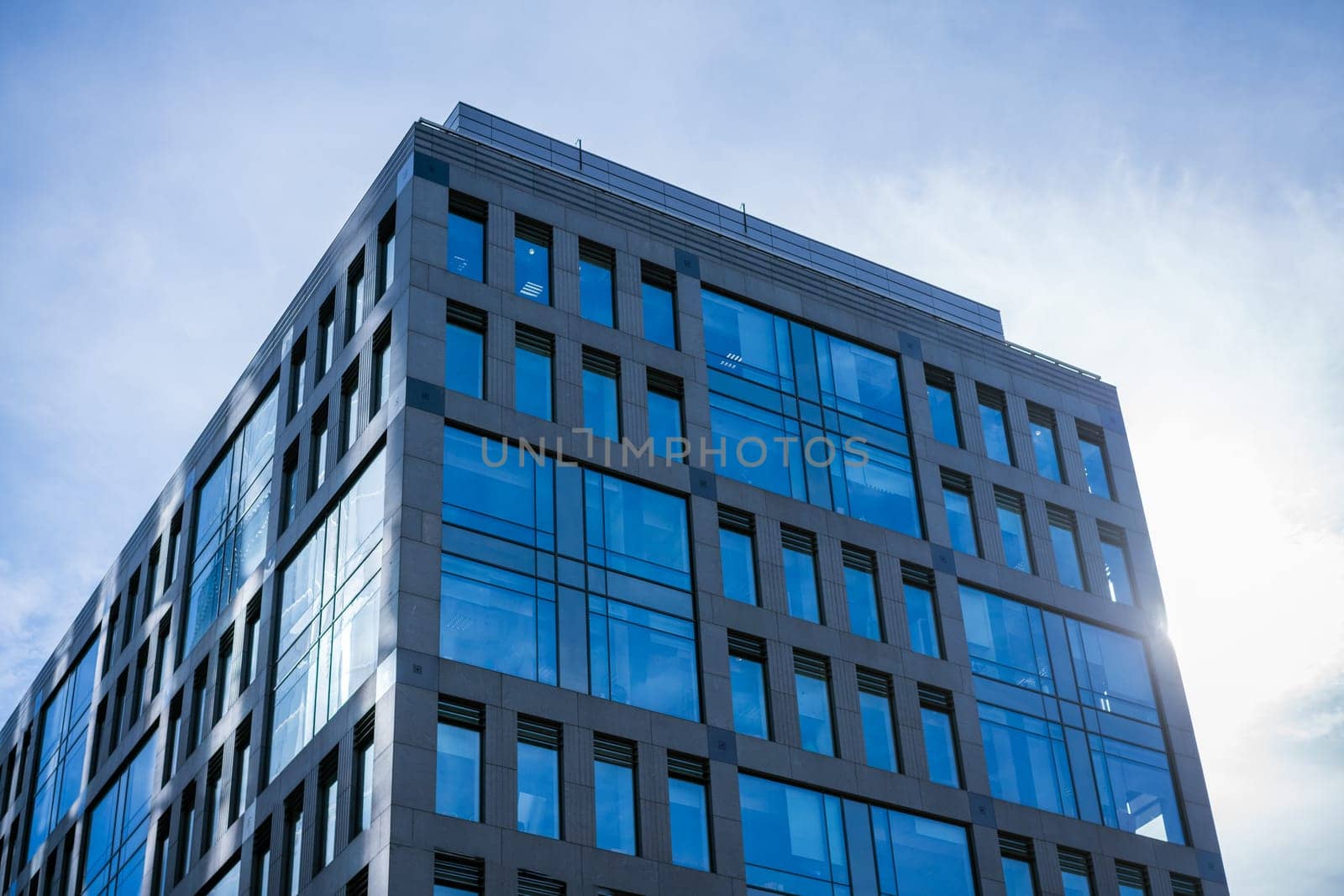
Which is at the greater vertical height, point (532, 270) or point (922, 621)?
point (532, 270)

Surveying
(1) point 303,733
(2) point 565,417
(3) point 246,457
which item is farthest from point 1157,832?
(3) point 246,457

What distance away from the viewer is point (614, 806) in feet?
154

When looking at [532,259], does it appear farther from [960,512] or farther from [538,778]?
[538,778]

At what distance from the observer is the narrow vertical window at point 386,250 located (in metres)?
55.0

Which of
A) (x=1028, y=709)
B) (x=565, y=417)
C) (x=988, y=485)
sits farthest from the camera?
(x=988, y=485)

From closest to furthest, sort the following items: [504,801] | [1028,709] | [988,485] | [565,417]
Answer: [504,801] → [565,417] → [1028,709] → [988,485]

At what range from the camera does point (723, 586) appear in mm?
53312

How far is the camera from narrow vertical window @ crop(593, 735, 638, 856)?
46.4m

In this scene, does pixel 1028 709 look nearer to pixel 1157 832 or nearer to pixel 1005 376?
pixel 1157 832

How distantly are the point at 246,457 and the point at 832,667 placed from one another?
73.8 ft

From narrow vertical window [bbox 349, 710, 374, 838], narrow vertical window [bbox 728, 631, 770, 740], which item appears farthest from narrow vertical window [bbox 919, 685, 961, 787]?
narrow vertical window [bbox 349, 710, 374, 838]

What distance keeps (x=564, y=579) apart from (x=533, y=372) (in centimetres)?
720

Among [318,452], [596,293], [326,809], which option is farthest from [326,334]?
[326,809]

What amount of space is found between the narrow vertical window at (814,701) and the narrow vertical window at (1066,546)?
1173 cm
